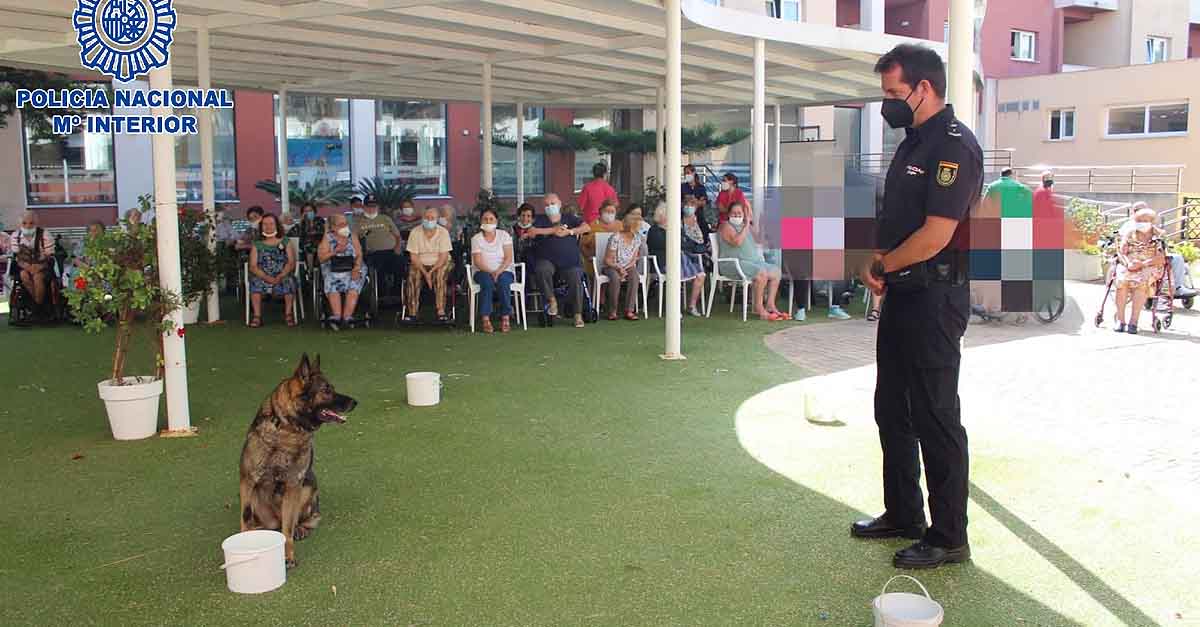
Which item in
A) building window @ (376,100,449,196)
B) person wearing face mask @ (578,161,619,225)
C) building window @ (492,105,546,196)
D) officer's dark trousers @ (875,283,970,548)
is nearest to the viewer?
officer's dark trousers @ (875,283,970,548)

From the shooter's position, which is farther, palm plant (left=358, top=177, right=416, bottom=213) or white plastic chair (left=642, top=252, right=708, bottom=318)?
palm plant (left=358, top=177, right=416, bottom=213)

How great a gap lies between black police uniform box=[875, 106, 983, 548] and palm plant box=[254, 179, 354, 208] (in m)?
17.1

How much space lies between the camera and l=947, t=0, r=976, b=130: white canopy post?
16.6 feet

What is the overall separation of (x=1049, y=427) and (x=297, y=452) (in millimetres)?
4719

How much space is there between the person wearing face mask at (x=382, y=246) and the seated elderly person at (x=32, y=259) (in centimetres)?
340

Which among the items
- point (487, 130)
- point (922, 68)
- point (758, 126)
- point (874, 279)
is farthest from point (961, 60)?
point (487, 130)

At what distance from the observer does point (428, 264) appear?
36.3ft

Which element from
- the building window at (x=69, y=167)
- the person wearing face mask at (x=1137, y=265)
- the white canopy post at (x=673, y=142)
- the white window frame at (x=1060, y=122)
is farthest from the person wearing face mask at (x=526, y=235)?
the white window frame at (x=1060, y=122)

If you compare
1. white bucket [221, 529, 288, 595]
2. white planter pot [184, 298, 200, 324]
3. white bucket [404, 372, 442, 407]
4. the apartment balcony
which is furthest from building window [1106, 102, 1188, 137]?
white bucket [221, 529, 288, 595]

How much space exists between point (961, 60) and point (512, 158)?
2098 centimetres

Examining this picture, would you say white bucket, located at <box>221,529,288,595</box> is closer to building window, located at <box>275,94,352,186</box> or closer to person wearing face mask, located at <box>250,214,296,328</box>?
person wearing face mask, located at <box>250,214,296,328</box>

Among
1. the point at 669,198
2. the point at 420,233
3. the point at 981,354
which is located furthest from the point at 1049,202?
the point at 420,233

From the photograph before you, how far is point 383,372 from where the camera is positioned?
8609 mm

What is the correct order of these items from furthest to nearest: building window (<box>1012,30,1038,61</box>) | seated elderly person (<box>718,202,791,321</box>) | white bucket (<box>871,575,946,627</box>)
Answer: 1. building window (<box>1012,30,1038,61</box>)
2. seated elderly person (<box>718,202,791,321</box>)
3. white bucket (<box>871,575,946,627</box>)
